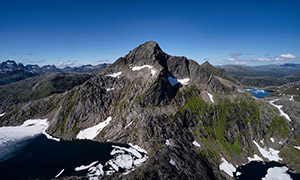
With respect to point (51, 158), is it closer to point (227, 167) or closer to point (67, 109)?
point (67, 109)

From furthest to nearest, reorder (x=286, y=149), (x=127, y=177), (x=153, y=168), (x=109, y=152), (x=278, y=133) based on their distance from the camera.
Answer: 1. (x=278, y=133)
2. (x=286, y=149)
3. (x=109, y=152)
4. (x=153, y=168)
5. (x=127, y=177)

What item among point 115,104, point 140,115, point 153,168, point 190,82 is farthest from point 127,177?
point 190,82

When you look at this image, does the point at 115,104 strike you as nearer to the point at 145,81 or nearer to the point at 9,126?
the point at 145,81

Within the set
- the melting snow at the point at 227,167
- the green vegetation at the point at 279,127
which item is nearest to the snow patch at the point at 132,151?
the melting snow at the point at 227,167

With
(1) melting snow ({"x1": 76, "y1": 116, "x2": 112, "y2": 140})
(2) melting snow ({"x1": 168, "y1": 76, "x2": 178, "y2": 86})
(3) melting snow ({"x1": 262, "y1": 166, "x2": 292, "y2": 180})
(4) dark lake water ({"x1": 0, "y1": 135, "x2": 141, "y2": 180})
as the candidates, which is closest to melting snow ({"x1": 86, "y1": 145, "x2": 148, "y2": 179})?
(4) dark lake water ({"x1": 0, "y1": 135, "x2": 141, "y2": 180})

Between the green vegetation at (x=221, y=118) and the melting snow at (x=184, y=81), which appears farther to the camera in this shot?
the melting snow at (x=184, y=81)

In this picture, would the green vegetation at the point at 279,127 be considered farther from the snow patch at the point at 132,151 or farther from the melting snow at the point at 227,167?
the snow patch at the point at 132,151

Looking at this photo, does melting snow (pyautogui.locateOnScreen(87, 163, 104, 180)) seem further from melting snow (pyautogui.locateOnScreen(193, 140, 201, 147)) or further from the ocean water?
melting snow (pyautogui.locateOnScreen(193, 140, 201, 147))

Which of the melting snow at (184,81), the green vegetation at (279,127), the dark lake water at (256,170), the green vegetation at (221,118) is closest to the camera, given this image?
the dark lake water at (256,170)

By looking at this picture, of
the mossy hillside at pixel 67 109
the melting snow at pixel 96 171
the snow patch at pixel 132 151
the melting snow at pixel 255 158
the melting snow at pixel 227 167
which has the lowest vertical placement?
the melting snow at pixel 255 158
